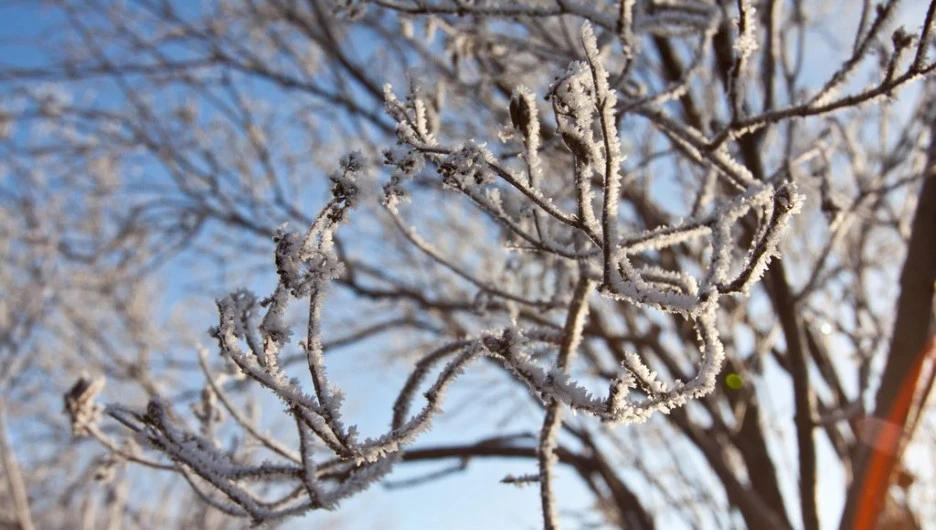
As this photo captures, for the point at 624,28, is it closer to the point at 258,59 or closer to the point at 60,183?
the point at 258,59

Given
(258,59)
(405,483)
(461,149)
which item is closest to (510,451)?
(405,483)

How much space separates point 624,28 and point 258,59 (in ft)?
10.8

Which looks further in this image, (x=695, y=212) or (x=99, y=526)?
(x=99, y=526)

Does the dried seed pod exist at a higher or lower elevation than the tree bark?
lower

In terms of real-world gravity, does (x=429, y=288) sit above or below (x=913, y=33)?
above

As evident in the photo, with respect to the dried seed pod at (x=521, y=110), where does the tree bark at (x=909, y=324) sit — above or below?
above

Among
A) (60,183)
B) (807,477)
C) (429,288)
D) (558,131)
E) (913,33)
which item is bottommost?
(558,131)

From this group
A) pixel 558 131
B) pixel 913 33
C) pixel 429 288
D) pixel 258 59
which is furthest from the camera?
pixel 429 288

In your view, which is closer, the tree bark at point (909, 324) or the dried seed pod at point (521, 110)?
the dried seed pod at point (521, 110)

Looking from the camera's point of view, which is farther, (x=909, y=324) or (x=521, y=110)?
(x=909, y=324)

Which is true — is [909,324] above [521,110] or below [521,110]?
above

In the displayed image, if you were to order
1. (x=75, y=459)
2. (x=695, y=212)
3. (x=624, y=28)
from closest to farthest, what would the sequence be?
(x=624, y=28) < (x=695, y=212) < (x=75, y=459)

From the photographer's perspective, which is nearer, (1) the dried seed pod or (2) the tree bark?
(1) the dried seed pod

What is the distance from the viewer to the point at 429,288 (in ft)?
15.7
